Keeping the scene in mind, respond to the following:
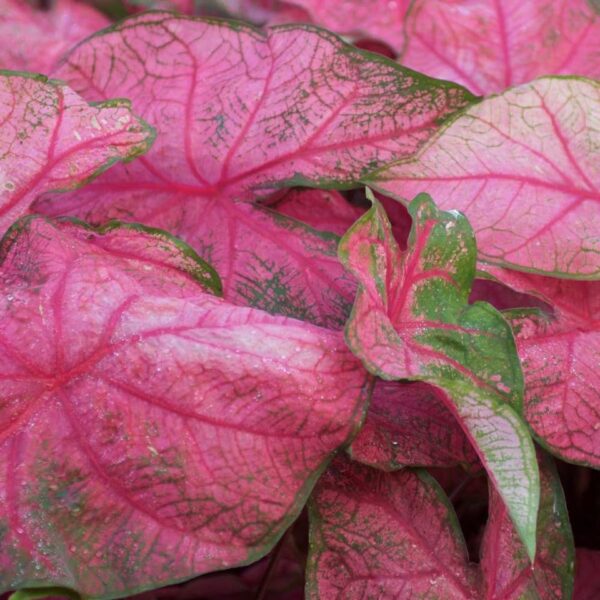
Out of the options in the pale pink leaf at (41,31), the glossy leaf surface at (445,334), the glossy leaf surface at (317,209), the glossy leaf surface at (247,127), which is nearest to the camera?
the glossy leaf surface at (445,334)

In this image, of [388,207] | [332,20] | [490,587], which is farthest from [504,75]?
[490,587]

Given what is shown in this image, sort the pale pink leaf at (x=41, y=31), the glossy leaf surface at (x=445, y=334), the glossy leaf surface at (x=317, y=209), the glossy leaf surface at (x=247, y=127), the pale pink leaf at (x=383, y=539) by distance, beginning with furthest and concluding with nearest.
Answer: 1. the pale pink leaf at (x=41, y=31)
2. the glossy leaf surface at (x=317, y=209)
3. the glossy leaf surface at (x=247, y=127)
4. the pale pink leaf at (x=383, y=539)
5. the glossy leaf surface at (x=445, y=334)

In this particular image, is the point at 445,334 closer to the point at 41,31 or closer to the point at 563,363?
the point at 563,363

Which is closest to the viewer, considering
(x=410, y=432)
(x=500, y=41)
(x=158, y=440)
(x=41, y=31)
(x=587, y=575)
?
(x=158, y=440)

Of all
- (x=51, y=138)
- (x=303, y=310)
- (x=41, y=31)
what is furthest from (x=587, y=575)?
(x=41, y=31)

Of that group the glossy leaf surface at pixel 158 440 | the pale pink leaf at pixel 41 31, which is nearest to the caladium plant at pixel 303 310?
the glossy leaf surface at pixel 158 440

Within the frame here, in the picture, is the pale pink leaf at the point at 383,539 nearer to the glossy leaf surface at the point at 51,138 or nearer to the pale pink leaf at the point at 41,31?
the glossy leaf surface at the point at 51,138

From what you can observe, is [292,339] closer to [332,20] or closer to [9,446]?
[9,446]
